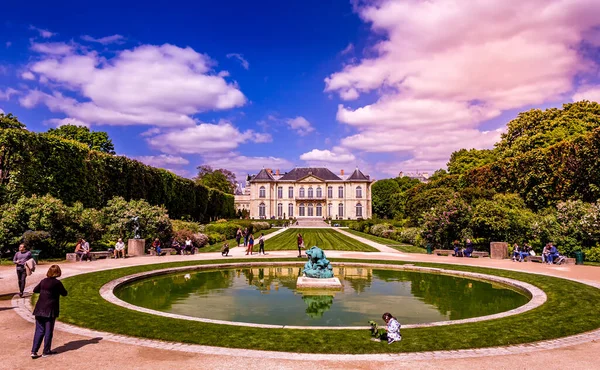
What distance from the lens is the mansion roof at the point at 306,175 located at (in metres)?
92.0

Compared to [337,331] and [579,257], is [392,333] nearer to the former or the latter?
[337,331]

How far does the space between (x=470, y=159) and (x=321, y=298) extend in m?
50.5

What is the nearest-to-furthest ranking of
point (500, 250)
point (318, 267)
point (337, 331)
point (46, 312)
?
point (46, 312) → point (337, 331) → point (318, 267) → point (500, 250)

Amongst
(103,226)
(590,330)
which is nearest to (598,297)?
(590,330)

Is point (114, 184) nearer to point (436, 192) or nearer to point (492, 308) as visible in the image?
point (436, 192)

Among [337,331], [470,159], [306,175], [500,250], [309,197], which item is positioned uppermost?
[306,175]

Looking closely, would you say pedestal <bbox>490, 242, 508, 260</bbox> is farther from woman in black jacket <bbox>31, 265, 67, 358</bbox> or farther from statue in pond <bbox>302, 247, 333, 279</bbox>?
woman in black jacket <bbox>31, 265, 67, 358</bbox>

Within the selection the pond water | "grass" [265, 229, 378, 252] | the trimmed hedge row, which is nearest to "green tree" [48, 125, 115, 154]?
the trimmed hedge row

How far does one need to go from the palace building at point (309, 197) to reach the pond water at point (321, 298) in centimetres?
7418

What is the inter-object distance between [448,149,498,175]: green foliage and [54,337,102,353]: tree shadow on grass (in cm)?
5476

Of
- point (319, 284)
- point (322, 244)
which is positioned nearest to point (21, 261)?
point (319, 284)

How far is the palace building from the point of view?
91688 mm

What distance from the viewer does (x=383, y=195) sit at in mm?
92875

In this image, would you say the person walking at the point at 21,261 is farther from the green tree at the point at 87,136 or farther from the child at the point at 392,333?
the green tree at the point at 87,136
